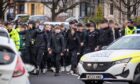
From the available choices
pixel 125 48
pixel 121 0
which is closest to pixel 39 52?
pixel 125 48

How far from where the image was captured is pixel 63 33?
23984 millimetres

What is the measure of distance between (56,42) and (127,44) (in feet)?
16.8

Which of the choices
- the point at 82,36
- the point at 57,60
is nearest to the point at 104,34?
the point at 82,36

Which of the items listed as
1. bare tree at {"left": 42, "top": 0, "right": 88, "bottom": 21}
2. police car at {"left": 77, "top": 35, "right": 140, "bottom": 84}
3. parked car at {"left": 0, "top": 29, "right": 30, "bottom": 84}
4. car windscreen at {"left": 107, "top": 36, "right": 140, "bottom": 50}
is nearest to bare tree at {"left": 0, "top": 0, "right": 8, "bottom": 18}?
bare tree at {"left": 42, "top": 0, "right": 88, "bottom": 21}

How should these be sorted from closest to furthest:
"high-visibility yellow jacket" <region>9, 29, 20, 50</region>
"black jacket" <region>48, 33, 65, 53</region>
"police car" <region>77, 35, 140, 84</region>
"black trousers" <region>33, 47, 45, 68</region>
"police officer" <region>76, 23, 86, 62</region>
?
"police car" <region>77, 35, 140, 84</region>
"high-visibility yellow jacket" <region>9, 29, 20, 50</region>
"black trousers" <region>33, 47, 45, 68</region>
"black jacket" <region>48, 33, 65, 53</region>
"police officer" <region>76, 23, 86, 62</region>

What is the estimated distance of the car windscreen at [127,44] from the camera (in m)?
18.0

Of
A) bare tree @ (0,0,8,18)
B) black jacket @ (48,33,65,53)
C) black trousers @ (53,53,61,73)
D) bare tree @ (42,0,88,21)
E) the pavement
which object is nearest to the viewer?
the pavement

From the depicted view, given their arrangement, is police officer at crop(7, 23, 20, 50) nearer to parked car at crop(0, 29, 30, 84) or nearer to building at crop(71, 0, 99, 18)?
parked car at crop(0, 29, 30, 84)

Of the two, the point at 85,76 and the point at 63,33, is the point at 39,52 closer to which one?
the point at 63,33

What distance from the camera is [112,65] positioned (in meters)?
16.8

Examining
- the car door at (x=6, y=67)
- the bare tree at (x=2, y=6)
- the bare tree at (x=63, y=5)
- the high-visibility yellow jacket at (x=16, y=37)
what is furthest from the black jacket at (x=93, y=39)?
the bare tree at (x=63, y=5)

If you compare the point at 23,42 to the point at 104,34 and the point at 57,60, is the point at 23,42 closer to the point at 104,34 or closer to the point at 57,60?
the point at 57,60

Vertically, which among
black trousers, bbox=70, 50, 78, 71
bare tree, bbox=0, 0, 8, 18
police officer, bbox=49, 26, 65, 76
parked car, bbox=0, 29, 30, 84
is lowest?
black trousers, bbox=70, 50, 78, 71

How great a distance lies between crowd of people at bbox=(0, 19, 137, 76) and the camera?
22.7m
